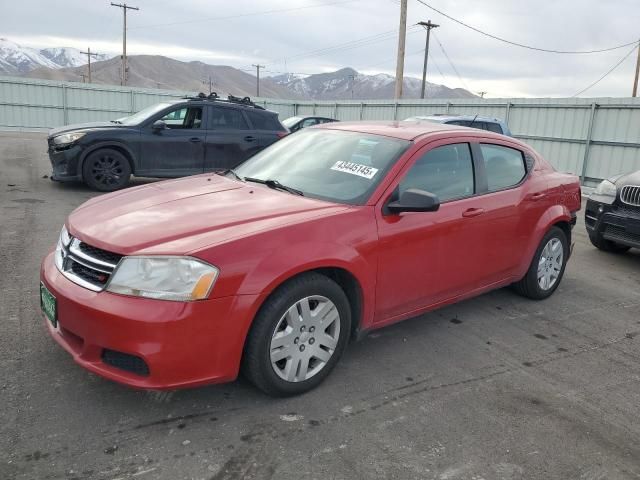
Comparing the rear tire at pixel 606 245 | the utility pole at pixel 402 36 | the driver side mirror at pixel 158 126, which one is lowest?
the rear tire at pixel 606 245

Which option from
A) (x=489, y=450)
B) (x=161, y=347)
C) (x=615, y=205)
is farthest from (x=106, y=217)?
(x=615, y=205)

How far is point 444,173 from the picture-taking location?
396cm

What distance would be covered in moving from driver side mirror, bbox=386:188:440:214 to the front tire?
65 cm

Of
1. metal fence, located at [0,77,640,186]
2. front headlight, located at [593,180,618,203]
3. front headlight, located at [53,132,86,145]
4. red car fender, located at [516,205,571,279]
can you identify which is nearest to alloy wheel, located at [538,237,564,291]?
red car fender, located at [516,205,571,279]

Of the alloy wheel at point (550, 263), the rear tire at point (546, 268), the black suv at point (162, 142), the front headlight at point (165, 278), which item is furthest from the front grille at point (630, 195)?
the black suv at point (162, 142)

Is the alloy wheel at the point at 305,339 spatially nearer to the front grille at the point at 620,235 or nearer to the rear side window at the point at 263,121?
the front grille at the point at 620,235

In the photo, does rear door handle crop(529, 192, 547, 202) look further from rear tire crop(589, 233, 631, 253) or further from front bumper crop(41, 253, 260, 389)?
front bumper crop(41, 253, 260, 389)

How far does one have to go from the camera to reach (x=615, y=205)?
6633 millimetres

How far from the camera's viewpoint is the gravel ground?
256 centimetres

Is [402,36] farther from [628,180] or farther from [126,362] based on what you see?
[126,362]

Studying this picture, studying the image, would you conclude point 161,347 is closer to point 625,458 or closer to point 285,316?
point 285,316

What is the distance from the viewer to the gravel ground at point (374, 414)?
256 cm

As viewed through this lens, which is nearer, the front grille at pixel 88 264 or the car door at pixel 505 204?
the front grille at pixel 88 264

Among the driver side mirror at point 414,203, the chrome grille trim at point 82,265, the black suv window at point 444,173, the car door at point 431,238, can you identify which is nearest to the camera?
the chrome grille trim at point 82,265
